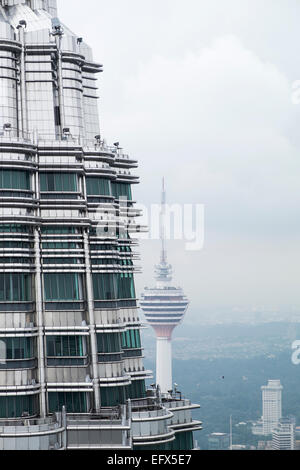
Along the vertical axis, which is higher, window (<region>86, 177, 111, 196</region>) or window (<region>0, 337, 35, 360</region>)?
window (<region>86, 177, 111, 196</region>)

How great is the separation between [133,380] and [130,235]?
16.8 metres

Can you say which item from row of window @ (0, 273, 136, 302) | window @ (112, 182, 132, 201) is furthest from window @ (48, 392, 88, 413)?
window @ (112, 182, 132, 201)

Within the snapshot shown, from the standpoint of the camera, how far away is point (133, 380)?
129 m

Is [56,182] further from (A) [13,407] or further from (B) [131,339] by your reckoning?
(A) [13,407]

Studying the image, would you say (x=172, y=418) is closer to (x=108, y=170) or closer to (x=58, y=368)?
(x=58, y=368)

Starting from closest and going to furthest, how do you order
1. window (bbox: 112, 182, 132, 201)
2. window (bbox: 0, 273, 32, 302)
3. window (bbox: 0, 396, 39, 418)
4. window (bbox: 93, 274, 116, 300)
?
1. window (bbox: 0, 396, 39, 418)
2. window (bbox: 0, 273, 32, 302)
3. window (bbox: 93, 274, 116, 300)
4. window (bbox: 112, 182, 132, 201)

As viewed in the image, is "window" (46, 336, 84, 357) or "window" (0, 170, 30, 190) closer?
"window" (0, 170, 30, 190)

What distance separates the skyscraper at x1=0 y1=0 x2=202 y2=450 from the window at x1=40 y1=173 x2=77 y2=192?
0.33 feet

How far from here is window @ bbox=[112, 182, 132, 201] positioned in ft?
438

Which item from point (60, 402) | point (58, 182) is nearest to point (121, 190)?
point (58, 182)

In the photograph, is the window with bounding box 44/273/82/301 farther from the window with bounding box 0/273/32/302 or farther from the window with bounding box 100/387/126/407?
the window with bounding box 100/387/126/407

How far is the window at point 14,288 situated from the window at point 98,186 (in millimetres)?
12786

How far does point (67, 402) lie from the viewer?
11525cm

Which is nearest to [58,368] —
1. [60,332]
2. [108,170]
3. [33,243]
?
[60,332]
